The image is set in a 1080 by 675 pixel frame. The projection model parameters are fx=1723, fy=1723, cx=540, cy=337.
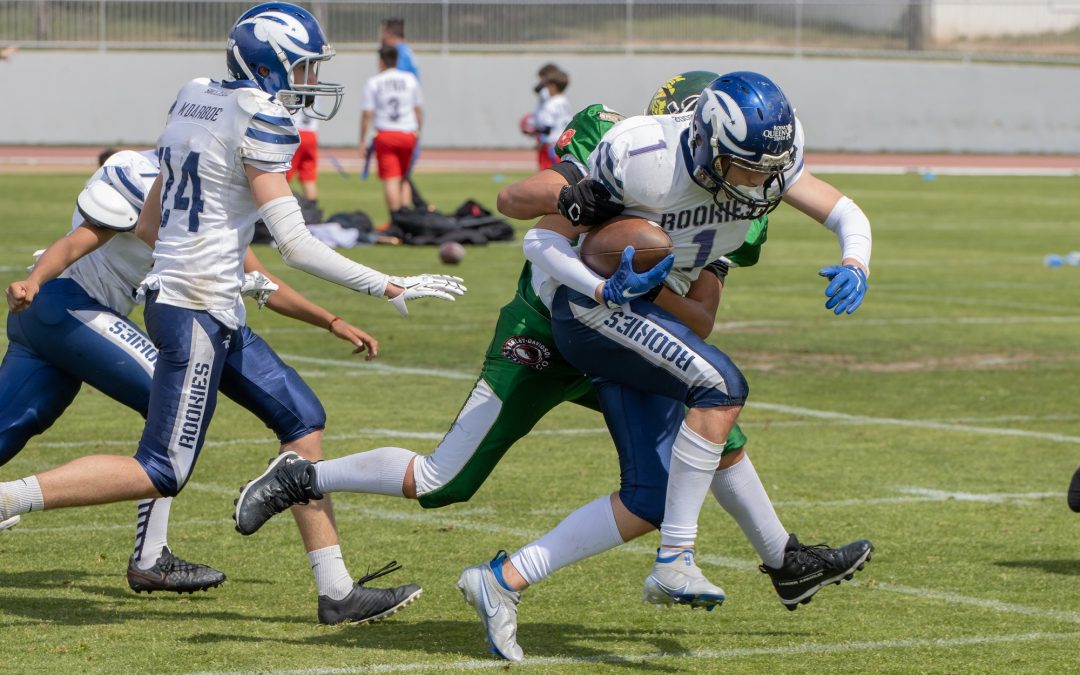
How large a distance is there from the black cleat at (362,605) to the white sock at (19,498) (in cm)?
94

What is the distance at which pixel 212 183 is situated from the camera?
209 inches

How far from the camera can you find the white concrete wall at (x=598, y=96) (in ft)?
123

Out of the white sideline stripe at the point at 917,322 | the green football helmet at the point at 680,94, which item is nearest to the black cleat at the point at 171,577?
the green football helmet at the point at 680,94

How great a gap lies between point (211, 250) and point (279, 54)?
651mm

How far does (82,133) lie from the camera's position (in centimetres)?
3772

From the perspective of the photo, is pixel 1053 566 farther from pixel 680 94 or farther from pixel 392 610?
pixel 392 610

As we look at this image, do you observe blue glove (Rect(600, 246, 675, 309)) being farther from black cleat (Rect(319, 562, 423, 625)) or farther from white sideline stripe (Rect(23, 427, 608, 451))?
white sideline stripe (Rect(23, 427, 608, 451))

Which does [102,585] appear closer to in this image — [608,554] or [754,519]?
[608,554]

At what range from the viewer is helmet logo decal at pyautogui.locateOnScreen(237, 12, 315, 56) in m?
5.39

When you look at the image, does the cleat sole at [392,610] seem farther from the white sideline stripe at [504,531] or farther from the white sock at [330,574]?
the white sideline stripe at [504,531]

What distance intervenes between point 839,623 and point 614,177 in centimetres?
163

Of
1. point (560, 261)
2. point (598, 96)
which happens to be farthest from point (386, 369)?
point (598, 96)

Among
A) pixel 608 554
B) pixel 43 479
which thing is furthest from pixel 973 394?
pixel 43 479

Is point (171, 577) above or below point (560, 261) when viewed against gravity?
below
